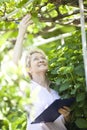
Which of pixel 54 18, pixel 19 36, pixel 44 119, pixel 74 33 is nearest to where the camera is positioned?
pixel 19 36

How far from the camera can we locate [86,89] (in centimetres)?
202

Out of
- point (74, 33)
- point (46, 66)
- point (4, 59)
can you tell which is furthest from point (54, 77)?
point (4, 59)

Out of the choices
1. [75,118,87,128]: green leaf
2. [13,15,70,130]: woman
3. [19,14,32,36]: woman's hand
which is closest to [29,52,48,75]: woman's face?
[13,15,70,130]: woman

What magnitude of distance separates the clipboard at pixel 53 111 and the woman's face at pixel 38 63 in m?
0.29

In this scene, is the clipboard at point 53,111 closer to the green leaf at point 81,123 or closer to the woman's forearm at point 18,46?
the green leaf at point 81,123

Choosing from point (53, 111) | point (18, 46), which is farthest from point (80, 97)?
point (18, 46)

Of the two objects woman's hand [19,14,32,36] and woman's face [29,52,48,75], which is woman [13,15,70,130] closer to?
woman's face [29,52,48,75]

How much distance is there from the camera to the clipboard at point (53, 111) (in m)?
2.00

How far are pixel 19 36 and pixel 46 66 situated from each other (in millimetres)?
351

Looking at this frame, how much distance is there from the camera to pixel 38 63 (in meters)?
2.26

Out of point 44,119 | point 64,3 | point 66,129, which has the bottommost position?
point 66,129

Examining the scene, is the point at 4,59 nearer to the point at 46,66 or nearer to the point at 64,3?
the point at 46,66

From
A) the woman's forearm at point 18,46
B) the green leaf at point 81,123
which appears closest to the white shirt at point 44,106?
the green leaf at point 81,123

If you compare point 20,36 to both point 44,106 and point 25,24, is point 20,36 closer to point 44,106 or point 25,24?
point 25,24
